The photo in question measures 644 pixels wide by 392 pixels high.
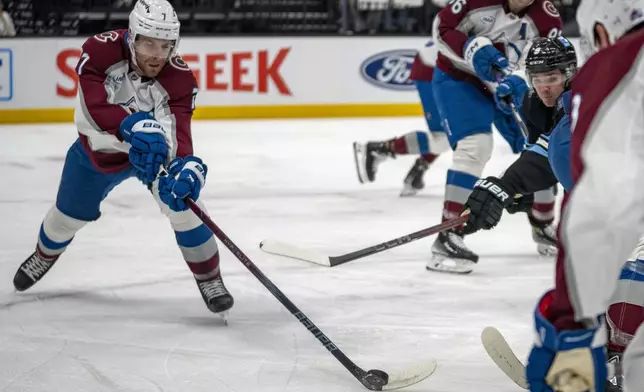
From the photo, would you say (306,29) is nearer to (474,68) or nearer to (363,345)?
(474,68)

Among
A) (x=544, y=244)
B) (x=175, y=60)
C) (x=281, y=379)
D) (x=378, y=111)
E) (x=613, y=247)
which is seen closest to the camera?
(x=613, y=247)

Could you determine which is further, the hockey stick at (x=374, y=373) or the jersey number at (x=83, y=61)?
the jersey number at (x=83, y=61)

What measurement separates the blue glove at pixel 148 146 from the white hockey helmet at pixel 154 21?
0.80 feet

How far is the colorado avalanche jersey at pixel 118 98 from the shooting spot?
2.85 meters

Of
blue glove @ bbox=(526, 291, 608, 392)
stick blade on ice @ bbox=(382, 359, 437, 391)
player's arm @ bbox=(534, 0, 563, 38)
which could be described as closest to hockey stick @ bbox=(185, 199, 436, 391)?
stick blade on ice @ bbox=(382, 359, 437, 391)

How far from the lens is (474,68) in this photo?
3.72m

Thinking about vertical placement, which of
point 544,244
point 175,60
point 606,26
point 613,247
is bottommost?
point 544,244

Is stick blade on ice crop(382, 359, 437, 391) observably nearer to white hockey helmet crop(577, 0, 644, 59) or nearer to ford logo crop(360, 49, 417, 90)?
white hockey helmet crop(577, 0, 644, 59)

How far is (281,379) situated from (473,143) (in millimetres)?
1541

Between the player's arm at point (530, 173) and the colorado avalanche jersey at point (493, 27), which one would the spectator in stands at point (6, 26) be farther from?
the player's arm at point (530, 173)

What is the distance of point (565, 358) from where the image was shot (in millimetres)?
1329

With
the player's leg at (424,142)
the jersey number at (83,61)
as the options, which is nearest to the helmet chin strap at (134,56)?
the jersey number at (83,61)

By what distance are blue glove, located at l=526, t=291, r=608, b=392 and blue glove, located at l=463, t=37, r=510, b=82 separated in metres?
2.34

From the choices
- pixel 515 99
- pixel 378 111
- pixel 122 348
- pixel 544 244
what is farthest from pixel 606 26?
pixel 378 111
